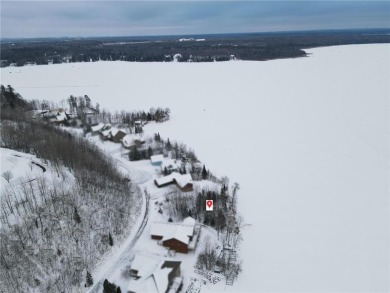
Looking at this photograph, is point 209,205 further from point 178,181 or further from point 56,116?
point 56,116

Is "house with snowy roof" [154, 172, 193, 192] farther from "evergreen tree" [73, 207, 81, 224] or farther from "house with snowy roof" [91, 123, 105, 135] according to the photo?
"house with snowy roof" [91, 123, 105, 135]

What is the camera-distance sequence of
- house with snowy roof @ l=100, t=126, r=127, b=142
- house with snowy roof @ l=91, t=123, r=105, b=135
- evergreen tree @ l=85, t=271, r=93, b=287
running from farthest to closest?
1. house with snowy roof @ l=91, t=123, r=105, b=135
2. house with snowy roof @ l=100, t=126, r=127, b=142
3. evergreen tree @ l=85, t=271, r=93, b=287

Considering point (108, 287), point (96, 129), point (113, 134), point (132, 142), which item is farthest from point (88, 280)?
point (96, 129)

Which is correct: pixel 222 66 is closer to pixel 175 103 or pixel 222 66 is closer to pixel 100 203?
pixel 175 103

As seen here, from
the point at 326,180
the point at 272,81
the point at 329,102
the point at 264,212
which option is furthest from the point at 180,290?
the point at 272,81

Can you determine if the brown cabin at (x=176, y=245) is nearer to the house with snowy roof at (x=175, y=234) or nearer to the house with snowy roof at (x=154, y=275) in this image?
the house with snowy roof at (x=175, y=234)

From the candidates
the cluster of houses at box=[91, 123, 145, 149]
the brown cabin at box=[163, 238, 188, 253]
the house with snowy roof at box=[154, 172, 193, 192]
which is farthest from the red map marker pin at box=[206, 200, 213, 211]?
the cluster of houses at box=[91, 123, 145, 149]

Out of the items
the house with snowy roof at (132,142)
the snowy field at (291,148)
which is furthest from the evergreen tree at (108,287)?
the house with snowy roof at (132,142)
